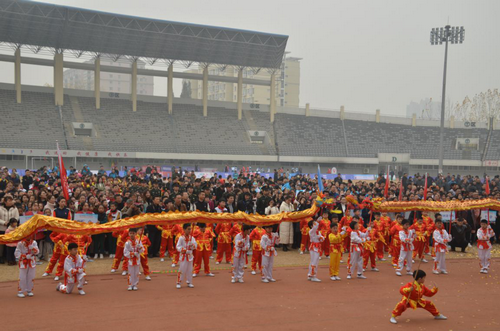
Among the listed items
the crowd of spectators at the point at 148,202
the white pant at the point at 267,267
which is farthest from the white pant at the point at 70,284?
the white pant at the point at 267,267

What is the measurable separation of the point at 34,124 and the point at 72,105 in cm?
416

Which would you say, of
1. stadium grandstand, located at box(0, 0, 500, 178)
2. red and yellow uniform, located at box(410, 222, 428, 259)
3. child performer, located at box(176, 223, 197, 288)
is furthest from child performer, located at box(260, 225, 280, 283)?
stadium grandstand, located at box(0, 0, 500, 178)

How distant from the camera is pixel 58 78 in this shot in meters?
39.6

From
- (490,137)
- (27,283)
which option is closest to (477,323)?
(27,283)

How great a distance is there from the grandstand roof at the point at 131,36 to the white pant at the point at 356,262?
30965 mm

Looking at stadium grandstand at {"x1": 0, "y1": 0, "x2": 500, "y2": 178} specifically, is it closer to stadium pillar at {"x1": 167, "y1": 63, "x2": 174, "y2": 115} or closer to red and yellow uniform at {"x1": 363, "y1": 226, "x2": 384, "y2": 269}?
stadium pillar at {"x1": 167, "y1": 63, "x2": 174, "y2": 115}

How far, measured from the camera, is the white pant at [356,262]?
1233cm

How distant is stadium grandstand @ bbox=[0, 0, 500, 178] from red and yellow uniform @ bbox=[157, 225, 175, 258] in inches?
922

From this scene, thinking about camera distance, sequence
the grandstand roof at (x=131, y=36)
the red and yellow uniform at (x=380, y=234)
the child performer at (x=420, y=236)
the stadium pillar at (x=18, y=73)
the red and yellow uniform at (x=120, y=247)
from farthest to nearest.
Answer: the stadium pillar at (x=18, y=73) → the grandstand roof at (x=131, y=36) → the red and yellow uniform at (x=380, y=234) → the child performer at (x=420, y=236) → the red and yellow uniform at (x=120, y=247)

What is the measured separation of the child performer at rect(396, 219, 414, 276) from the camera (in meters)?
12.8

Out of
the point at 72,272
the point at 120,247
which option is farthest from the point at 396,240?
the point at 72,272

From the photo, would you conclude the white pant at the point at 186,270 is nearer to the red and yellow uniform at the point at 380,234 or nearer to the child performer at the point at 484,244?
the red and yellow uniform at the point at 380,234

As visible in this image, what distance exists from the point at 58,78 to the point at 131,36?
6.73 meters

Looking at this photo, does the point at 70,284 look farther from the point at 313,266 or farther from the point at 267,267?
the point at 313,266
